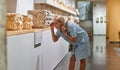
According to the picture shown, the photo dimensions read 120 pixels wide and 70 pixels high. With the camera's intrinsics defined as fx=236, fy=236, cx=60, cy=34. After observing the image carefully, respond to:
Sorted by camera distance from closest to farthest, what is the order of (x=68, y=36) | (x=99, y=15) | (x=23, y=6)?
(x=68, y=36) → (x=23, y=6) → (x=99, y=15)

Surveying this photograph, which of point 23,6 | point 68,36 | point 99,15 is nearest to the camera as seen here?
point 68,36

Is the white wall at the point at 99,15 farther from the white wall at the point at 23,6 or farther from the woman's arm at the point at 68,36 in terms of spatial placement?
the woman's arm at the point at 68,36

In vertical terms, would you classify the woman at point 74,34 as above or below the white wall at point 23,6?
below

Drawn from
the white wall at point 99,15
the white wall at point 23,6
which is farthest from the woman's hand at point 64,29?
the white wall at point 99,15

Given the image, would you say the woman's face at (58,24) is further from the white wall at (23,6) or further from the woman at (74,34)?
the white wall at (23,6)

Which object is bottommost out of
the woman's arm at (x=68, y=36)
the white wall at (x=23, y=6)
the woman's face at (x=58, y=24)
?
the woman's arm at (x=68, y=36)

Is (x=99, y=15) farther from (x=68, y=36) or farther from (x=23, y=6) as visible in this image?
(x=68, y=36)

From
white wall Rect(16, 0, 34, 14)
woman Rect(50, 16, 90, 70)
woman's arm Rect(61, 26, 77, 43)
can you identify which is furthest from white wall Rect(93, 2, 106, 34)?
woman's arm Rect(61, 26, 77, 43)

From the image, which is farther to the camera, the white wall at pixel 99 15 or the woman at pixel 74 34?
the white wall at pixel 99 15

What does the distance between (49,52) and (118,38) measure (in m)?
10.2

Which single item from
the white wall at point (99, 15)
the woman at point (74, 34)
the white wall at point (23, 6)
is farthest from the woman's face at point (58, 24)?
the white wall at point (99, 15)

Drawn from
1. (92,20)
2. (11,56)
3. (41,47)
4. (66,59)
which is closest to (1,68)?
(11,56)

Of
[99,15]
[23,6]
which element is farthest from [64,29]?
[99,15]

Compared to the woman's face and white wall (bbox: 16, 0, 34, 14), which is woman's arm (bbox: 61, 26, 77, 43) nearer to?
the woman's face
